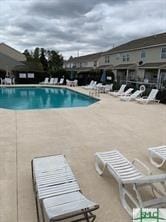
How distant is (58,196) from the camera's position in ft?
9.85

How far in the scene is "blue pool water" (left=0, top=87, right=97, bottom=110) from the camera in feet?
48.7

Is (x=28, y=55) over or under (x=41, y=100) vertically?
over

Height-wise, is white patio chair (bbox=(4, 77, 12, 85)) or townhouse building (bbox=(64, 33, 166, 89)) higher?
townhouse building (bbox=(64, 33, 166, 89))

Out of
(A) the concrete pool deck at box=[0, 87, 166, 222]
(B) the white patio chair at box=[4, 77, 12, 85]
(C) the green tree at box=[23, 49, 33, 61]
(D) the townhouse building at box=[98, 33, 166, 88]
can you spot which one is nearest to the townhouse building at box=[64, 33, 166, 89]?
(D) the townhouse building at box=[98, 33, 166, 88]

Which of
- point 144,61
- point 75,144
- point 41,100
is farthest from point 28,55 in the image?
point 75,144

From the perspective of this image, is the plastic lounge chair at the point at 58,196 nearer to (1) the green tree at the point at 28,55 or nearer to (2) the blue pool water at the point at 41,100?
(2) the blue pool water at the point at 41,100

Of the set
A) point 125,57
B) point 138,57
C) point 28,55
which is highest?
point 28,55

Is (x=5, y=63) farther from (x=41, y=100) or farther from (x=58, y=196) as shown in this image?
(x=58, y=196)

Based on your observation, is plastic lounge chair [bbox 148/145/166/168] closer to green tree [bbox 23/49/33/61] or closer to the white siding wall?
the white siding wall

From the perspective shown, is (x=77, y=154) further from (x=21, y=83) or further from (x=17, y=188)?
(x=21, y=83)

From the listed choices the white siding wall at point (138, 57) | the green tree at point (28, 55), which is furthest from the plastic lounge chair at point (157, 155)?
the green tree at point (28, 55)

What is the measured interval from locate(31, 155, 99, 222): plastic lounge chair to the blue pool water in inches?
410

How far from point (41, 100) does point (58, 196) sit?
14.6 meters

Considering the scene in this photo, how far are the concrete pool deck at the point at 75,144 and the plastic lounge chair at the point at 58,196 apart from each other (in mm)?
330
